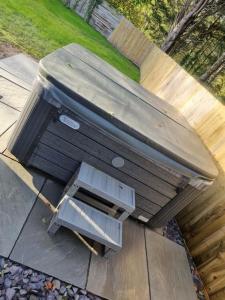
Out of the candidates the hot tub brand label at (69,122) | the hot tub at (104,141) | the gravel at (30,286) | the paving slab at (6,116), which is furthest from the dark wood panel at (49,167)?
the gravel at (30,286)

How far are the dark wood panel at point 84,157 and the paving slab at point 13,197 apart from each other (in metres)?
0.29

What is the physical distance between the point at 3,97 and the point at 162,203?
2.52 meters

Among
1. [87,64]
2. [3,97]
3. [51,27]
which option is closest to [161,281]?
[87,64]

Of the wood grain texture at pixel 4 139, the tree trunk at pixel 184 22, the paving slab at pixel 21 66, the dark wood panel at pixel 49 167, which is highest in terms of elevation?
the tree trunk at pixel 184 22

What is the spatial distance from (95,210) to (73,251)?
0.41 meters

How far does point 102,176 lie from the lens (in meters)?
2.87

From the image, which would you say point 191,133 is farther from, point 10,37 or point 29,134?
point 10,37

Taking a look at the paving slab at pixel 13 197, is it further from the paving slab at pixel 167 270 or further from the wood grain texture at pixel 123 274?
the paving slab at pixel 167 270

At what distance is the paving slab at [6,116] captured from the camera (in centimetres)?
346

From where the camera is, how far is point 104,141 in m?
2.80

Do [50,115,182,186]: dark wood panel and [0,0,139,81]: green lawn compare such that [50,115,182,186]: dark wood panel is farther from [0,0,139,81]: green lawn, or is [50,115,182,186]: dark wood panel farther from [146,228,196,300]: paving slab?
[0,0,139,81]: green lawn

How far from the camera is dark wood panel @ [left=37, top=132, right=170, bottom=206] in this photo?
9.34 feet

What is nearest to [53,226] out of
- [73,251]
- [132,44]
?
[73,251]

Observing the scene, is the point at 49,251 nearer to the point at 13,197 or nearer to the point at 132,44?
the point at 13,197
